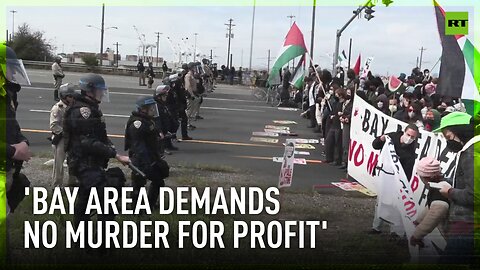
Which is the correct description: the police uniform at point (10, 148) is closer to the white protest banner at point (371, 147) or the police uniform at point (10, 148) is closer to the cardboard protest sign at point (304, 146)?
the white protest banner at point (371, 147)

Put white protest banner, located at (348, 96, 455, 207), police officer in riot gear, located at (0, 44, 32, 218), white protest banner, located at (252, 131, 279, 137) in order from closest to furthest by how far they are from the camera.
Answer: police officer in riot gear, located at (0, 44, 32, 218), white protest banner, located at (348, 96, 455, 207), white protest banner, located at (252, 131, 279, 137)

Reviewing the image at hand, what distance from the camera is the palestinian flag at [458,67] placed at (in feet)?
17.9

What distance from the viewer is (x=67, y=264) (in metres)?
4.35

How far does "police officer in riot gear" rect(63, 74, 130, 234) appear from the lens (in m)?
4.62

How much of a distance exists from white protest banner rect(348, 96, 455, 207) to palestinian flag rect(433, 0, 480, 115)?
1.87 feet

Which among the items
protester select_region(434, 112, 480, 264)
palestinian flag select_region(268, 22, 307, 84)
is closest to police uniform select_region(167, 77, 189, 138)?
palestinian flag select_region(268, 22, 307, 84)

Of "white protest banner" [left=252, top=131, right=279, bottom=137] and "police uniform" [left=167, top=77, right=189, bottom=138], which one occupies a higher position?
"police uniform" [left=167, top=77, right=189, bottom=138]

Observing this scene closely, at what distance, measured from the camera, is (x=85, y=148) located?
4.66m

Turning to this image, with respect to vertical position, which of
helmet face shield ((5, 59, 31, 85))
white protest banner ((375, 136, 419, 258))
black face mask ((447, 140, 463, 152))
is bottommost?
white protest banner ((375, 136, 419, 258))

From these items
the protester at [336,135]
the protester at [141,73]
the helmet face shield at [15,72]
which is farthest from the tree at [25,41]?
the protester at [141,73]

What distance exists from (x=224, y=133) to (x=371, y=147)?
25.2 feet

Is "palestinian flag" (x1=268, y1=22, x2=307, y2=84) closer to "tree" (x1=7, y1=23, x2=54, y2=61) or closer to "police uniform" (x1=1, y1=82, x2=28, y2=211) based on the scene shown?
"tree" (x1=7, y1=23, x2=54, y2=61)

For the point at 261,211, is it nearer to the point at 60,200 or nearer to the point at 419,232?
the point at 419,232

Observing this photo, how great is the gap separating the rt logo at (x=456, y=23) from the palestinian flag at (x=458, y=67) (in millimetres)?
58
